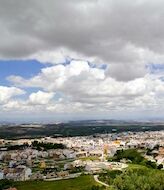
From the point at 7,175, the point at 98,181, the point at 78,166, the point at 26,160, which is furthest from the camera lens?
the point at 26,160

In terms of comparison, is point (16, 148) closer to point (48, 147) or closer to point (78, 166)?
point (48, 147)

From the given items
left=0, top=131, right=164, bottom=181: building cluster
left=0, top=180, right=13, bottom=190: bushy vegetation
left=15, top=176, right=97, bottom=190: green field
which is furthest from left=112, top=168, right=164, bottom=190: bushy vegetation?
left=0, top=131, right=164, bottom=181: building cluster

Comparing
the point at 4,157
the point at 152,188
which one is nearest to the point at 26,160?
the point at 4,157

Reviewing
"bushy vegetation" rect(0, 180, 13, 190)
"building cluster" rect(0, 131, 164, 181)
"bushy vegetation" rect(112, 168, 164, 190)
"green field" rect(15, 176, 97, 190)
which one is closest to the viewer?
"bushy vegetation" rect(112, 168, 164, 190)

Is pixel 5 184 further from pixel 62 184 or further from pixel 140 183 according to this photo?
pixel 140 183

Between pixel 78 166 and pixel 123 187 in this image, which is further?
pixel 78 166

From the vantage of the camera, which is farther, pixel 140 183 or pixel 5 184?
pixel 5 184

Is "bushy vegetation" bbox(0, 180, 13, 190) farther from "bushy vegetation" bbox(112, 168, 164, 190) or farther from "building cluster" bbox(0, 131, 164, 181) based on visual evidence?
"bushy vegetation" bbox(112, 168, 164, 190)

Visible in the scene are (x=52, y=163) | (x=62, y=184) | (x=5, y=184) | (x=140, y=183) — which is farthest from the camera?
(x=52, y=163)

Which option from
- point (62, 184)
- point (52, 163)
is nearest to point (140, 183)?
point (62, 184)
